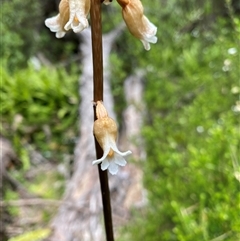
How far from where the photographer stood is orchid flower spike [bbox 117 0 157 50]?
100cm

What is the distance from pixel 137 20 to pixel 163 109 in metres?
2.02

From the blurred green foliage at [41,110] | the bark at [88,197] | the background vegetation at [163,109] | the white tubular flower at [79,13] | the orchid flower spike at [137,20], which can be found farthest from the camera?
the blurred green foliage at [41,110]

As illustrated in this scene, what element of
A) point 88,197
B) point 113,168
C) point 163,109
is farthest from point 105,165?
point 163,109

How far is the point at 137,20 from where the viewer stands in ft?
3.33

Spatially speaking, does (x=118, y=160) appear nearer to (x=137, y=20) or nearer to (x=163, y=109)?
(x=137, y=20)

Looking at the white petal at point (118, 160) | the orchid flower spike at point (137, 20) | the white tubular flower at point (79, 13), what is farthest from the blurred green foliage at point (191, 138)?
the white tubular flower at point (79, 13)

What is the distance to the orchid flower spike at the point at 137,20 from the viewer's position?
1001 millimetres

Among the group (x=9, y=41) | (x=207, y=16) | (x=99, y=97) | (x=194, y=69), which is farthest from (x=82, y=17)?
(x=207, y=16)

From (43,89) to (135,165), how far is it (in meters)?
1.12

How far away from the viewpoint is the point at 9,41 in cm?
333

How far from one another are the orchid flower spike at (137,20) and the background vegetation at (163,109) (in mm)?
587

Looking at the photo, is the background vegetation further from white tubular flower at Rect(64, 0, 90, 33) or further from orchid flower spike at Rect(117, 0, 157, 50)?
white tubular flower at Rect(64, 0, 90, 33)

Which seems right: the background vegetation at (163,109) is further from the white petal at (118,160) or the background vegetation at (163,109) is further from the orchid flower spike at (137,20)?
the orchid flower spike at (137,20)

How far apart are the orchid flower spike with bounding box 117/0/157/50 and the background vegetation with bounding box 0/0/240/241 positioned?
587 millimetres
